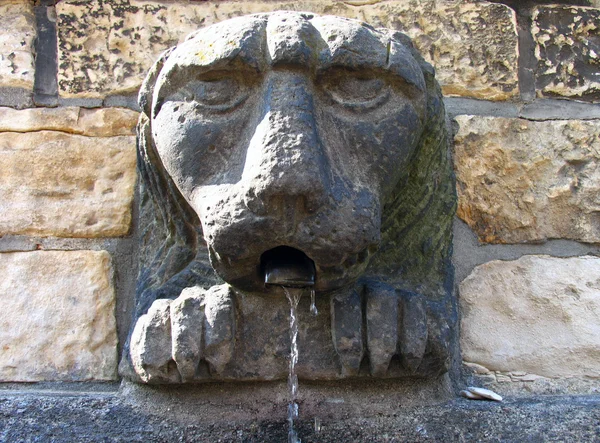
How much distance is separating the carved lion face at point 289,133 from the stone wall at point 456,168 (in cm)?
40

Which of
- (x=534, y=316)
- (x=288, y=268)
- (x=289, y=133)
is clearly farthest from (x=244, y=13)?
(x=534, y=316)

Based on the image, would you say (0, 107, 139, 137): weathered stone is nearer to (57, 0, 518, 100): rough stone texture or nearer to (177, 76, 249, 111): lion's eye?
(57, 0, 518, 100): rough stone texture

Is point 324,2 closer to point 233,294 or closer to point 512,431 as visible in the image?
point 233,294

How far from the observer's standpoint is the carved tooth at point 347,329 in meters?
1.24

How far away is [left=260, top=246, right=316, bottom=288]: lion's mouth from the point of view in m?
1.14

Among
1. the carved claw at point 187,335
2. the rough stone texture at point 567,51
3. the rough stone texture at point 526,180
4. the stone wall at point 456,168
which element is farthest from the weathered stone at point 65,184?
the rough stone texture at point 567,51

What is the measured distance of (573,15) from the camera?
5.98 feet

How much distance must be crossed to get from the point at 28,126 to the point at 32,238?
0.29m

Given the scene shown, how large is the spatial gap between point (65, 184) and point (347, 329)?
31.1 inches

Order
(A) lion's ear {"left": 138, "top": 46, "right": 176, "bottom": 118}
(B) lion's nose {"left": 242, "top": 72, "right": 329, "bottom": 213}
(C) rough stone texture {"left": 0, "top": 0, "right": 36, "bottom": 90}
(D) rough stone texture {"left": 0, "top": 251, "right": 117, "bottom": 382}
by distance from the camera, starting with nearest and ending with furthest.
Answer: (B) lion's nose {"left": 242, "top": 72, "right": 329, "bottom": 213}
(A) lion's ear {"left": 138, "top": 46, "right": 176, "bottom": 118}
(D) rough stone texture {"left": 0, "top": 251, "right": 117, "bottom": 382}
(C) rough stone texture {"left": 0, "top": 0, "right": 36, "bottom": 90}

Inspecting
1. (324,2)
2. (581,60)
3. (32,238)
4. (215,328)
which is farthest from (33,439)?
(581,60)

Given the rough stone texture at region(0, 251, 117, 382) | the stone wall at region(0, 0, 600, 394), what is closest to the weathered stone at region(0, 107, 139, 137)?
the stone wall at region(0, 0, 600, 394)

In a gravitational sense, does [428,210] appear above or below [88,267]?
above

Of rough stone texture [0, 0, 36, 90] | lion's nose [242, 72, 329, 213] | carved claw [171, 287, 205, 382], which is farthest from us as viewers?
rough stone texture [0, 0, 36, 90]
